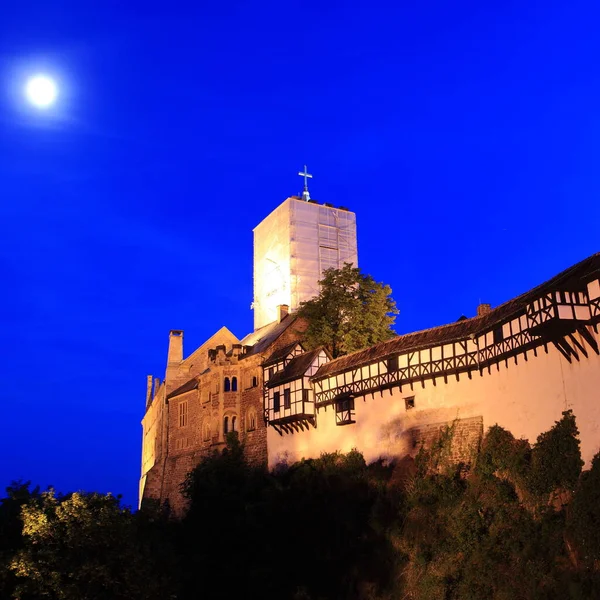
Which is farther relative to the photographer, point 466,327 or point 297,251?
point 297,251

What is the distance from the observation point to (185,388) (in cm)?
5334

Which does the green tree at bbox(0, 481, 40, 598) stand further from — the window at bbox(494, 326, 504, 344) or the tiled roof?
the window at bbox(494, 326, 504, 344)

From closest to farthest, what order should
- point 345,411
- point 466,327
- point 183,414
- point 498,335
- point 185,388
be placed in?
point 498,335 → point 466,327 → point 345,411 → point 183,414 → point 185,388

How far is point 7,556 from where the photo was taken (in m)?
25.2

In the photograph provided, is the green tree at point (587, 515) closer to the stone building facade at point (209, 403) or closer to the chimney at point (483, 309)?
the chimney at point (483, 309)

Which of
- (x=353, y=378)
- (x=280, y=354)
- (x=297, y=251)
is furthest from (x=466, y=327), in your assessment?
(x=297, y=251)

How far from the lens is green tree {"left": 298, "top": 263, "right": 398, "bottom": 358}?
4462 cm

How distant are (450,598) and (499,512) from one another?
3.58m

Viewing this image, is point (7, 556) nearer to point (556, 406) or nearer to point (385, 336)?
point (556, 406)

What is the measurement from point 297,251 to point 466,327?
2987 cm

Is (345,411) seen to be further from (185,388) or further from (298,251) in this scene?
(298,251)

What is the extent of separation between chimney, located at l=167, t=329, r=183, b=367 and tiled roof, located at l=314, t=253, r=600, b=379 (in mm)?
19504

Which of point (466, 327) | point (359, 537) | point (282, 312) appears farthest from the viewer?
point (282, 312)

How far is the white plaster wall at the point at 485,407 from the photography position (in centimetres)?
2519
